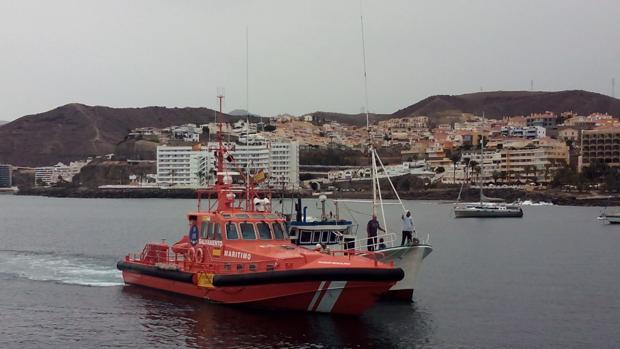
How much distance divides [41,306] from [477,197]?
A: 114m

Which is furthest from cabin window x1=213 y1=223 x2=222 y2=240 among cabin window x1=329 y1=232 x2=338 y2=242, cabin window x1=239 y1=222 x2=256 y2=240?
cabin window x1=329 y1=232 x2=338 y2=242

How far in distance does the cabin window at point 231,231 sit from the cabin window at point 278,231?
3.87ft

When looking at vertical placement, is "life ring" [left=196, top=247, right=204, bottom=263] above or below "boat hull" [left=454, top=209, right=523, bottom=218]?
above

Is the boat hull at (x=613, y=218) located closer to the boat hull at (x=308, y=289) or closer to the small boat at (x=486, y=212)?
the small boat at (x=486, y=212)

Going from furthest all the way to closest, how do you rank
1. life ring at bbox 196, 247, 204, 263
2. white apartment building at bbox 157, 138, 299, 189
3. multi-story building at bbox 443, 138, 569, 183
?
white apartment building at bbox 157, 138, 299, 189
multi-story building at bbox 443, 138, 569, 183
life ring at bbox 196, 247, 204, 263

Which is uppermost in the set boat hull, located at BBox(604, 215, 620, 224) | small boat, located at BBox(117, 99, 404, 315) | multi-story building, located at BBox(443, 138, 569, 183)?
multi-story building, located at BBox(443, 138, 569, 183)

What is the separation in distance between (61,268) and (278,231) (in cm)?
1534

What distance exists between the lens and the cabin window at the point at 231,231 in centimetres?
2628

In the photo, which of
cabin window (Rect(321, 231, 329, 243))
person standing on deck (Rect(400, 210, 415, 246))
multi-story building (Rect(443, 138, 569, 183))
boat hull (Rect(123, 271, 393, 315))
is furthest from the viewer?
multi-story building (Rect(443, 138, 569, 183))

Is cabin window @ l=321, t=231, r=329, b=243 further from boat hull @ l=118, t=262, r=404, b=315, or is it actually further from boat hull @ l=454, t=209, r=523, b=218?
boat hull @ l=454, t=209, r=523, b=218

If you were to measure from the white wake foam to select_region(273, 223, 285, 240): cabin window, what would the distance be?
902 centimetres

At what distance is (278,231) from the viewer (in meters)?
26.6

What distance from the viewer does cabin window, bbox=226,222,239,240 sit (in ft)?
86.2

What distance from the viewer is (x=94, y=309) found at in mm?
27297
